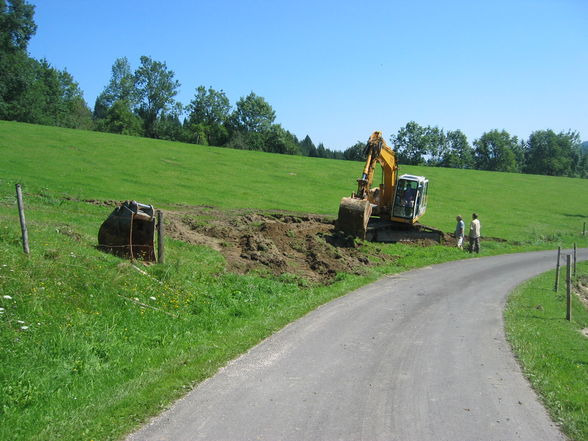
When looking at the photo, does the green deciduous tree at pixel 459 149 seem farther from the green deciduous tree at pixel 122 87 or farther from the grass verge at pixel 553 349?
the grass verge at pixel 553 349

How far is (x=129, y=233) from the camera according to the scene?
14.2m

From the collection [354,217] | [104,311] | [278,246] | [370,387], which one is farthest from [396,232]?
[370,387]

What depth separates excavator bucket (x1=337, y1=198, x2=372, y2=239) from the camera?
22.9m

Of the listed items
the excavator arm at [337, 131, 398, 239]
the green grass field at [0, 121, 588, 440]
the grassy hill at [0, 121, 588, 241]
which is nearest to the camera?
the green grass field at [0, 121, 588, 440]

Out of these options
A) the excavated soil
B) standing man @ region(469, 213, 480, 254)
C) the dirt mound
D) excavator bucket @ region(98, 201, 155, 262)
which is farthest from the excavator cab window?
excavator bucket @ region(98, 201, 155, 262)

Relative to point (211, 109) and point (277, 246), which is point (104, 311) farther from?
point (211, 109)

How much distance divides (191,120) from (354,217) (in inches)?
3498

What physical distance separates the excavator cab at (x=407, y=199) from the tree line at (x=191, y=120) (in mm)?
43923

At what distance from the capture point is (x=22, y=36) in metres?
67.2

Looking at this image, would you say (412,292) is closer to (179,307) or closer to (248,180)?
(179,307)

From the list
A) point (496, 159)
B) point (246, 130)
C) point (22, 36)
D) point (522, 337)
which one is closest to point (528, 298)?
point (522, 337)

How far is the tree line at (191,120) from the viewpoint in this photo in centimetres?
6831

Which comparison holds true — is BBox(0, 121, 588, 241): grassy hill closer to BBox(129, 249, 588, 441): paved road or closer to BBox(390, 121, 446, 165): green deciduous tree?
BBox(129, 249, 588, 441): paved road

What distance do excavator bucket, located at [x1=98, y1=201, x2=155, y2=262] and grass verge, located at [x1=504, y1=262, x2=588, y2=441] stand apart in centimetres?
978
